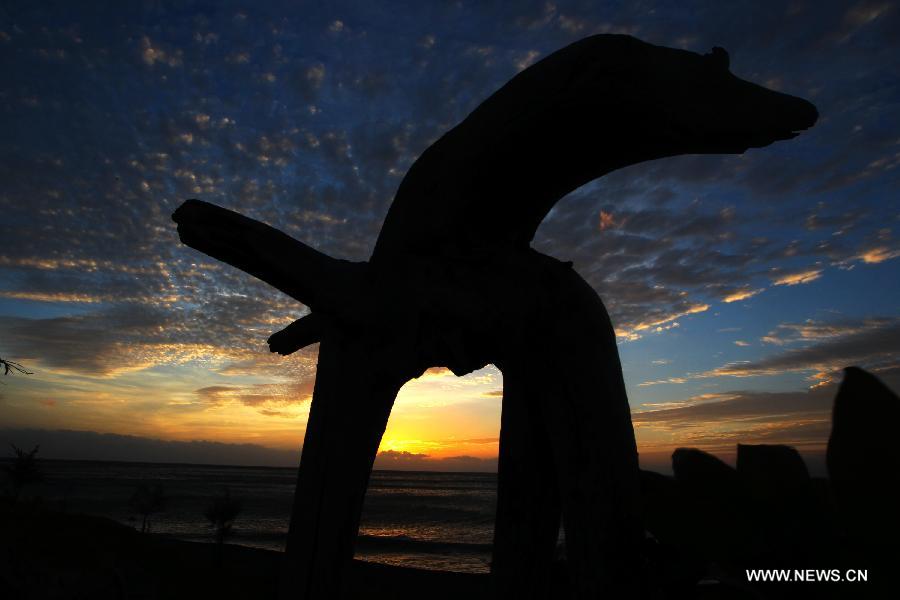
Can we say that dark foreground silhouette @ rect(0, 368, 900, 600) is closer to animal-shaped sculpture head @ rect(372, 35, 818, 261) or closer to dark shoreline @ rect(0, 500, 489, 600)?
animal-shaped sculpture head @ rect(372, 35, 818, 261)

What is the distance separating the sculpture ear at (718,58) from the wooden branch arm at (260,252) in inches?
49.4

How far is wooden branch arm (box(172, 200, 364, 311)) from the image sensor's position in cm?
187

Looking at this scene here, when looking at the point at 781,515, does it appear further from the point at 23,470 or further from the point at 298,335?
the point at 23,470

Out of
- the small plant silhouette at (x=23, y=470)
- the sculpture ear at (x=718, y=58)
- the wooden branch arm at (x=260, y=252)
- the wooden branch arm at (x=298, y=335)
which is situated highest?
the sculpture ear at (x=718, y=58)

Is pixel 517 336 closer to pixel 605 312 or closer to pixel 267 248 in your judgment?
pixel 605 312

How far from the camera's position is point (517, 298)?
5.90ft

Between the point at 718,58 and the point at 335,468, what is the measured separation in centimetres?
165

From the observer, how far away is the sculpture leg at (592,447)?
1.53 m

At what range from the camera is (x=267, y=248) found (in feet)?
6.21

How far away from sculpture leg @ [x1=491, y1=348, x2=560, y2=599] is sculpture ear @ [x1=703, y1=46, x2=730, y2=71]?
1.02 meters

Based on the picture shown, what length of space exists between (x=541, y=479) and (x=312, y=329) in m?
0.95

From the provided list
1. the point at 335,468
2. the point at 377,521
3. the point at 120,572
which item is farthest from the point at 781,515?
the point at 377,521

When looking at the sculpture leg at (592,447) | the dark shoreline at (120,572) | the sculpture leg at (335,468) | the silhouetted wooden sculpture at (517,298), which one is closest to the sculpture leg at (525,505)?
the silhouetted wooden sculpture at (517,298)

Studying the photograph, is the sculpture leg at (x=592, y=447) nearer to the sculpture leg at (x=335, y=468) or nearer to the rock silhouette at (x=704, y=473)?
the sculpture leg at (x=335, y=468)
